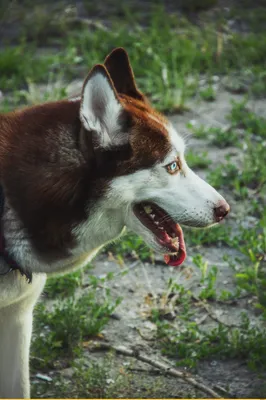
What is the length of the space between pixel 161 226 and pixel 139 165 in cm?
30

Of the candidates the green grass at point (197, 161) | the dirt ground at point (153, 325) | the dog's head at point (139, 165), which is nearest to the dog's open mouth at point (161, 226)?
the dog's head at point (139, 165)

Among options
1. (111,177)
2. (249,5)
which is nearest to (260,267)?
(111,177)

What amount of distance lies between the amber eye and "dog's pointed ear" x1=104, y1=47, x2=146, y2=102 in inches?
13.7

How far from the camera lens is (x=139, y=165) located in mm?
3432

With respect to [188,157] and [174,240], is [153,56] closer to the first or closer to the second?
[188,157]

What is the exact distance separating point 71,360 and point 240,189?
1813mm

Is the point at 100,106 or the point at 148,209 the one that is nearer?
the point at 100,106

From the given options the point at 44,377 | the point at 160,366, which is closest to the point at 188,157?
the point at 160,366

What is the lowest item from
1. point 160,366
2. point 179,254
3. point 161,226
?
point 160,366

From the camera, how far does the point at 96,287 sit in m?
4.87

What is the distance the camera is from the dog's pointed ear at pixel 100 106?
3.25 m

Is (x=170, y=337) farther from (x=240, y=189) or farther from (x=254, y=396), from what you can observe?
(x=240, y=189)

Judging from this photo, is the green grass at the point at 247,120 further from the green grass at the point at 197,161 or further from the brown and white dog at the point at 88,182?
the brown and white dog at the point at 88,182

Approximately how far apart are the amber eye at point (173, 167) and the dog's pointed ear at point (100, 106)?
257 mm
